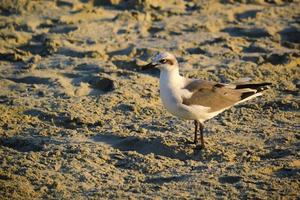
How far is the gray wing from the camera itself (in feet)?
22.4

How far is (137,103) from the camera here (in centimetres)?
788

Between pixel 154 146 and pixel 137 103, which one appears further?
pixel 137 103

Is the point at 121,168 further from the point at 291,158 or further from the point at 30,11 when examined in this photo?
the point at 30,11

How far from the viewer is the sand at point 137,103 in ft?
19.6

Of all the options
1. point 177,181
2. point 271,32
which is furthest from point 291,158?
point 271,32

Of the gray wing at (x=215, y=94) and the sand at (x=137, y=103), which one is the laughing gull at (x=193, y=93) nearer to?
the gray wing at (x=215, y=94)

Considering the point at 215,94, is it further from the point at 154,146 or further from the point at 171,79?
the point at 154,146

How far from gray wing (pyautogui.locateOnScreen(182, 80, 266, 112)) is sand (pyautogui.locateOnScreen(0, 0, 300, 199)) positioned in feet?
1.27

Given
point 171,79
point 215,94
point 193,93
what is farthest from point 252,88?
point 171,79

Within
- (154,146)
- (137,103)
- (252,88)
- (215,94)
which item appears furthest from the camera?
(137,103)

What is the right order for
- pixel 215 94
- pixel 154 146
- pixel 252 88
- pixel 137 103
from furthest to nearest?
pixel 137 103
pixel 252 88
pixel 215 94
pixel 154 146

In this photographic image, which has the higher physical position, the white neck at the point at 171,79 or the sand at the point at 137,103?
the white neck at the point at 171,79

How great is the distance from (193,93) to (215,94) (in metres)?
0.32

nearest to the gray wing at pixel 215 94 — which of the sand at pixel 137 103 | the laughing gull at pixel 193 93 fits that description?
the laughing gull at pixel 193 93
